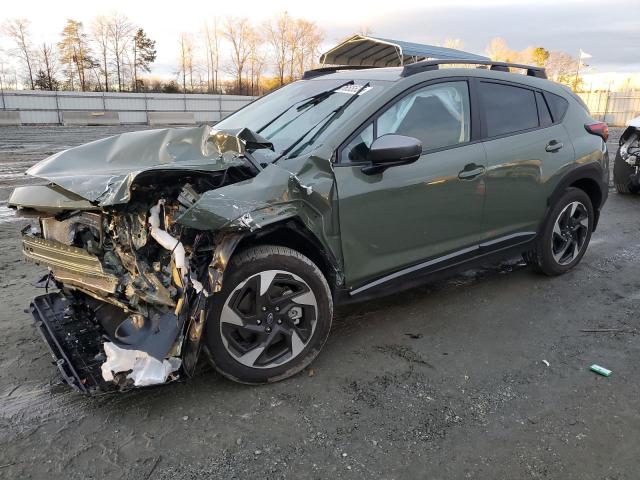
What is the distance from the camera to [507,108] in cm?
395

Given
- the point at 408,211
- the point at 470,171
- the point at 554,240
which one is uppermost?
the point at 470,171

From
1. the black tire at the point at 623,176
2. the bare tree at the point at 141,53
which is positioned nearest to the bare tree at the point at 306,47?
the bare tree at the point at 141,53

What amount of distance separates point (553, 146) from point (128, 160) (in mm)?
3277

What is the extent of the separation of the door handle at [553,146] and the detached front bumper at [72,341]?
3592mm

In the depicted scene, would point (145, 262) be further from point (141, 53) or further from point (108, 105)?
point (141, 53)

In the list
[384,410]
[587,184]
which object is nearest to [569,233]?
[587,184]

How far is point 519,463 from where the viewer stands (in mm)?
2338

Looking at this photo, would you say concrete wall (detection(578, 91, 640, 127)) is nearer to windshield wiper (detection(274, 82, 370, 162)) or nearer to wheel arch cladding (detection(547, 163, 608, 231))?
wheel arch cladding (detection(547, 163, 608, 231))

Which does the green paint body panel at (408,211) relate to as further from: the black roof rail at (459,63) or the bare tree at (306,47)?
the bare tree at (306,47)

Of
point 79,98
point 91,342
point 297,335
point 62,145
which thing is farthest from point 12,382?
point 79,98

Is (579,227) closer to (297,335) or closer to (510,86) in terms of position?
(510,86)

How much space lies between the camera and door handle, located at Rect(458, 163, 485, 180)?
138 inches

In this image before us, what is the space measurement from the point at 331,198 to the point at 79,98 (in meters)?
29.0

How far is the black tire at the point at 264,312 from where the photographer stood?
8.91ft
